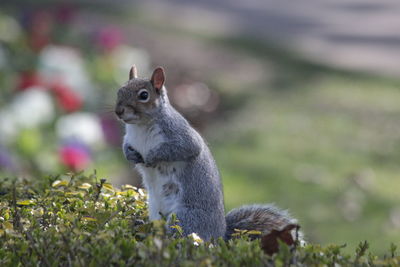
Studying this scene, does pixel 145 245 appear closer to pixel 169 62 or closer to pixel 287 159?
pixel 287 159

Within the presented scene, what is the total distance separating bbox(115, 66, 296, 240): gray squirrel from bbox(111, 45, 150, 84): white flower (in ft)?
15.5

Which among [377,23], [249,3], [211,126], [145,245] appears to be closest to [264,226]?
[145,245]

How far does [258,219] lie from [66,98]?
4.06 m

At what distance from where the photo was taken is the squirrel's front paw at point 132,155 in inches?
133

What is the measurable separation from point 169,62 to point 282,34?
2.21 meters

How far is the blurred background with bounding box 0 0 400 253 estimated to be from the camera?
6281 mm

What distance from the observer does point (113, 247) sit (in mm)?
2500

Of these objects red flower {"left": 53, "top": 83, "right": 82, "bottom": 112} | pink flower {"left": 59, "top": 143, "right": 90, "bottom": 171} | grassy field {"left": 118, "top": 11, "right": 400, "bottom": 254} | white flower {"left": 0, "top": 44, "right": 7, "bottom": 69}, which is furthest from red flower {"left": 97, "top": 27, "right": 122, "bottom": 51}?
pink flower {"left": 59, "top": 143, "right": 90, "bottom": 171}

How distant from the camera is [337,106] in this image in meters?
8.29

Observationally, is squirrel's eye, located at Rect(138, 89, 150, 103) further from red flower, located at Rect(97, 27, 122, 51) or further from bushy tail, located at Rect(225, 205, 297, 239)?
red flower, located at Rect(97, 27, 122, 51)

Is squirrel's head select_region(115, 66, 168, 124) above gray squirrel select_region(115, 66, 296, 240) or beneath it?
above

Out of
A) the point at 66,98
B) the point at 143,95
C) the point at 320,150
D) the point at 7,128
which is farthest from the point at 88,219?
the point at 320,150

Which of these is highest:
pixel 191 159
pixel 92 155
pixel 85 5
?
pixel 85 5

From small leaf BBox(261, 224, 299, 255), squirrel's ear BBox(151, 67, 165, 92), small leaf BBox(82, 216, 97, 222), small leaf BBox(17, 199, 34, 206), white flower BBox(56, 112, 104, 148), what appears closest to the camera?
small leaf BBox(261, 224, 299, 255)
